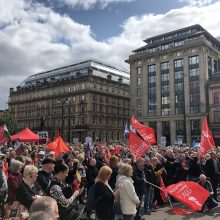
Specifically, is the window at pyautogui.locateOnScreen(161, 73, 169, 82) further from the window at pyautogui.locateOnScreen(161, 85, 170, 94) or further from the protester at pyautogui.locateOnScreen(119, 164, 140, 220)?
the protester at pyautogui.locateOnScreen(119, 164, 140, 220)

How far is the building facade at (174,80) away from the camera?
66.2m

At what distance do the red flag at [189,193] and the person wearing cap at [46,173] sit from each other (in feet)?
13.2

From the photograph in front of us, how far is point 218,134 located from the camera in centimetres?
6234

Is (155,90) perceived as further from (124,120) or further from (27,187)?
(27,187)

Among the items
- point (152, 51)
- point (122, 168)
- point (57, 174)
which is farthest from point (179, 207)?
point (152, 51)

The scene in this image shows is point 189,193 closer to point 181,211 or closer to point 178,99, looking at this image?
point 181,211

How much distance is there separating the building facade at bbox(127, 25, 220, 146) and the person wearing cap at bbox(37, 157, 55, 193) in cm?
5975

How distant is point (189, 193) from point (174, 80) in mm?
63482

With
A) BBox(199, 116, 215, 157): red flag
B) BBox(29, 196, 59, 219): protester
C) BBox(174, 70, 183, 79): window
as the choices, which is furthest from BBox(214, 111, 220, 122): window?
BBox(29, 196, 59, 219): protester

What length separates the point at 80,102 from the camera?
274 feet

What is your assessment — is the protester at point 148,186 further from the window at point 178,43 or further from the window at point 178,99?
the window at point 178,43

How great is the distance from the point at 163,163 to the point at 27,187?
28.0 ft

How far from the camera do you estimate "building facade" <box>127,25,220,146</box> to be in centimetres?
6619

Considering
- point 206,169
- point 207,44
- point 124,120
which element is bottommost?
point 206,169
